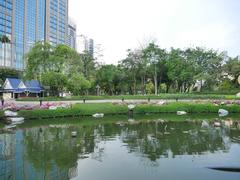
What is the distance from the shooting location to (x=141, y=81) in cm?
6384

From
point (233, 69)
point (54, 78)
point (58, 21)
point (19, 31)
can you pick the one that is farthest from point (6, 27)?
point (233, 69)

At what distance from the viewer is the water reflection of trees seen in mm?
9633

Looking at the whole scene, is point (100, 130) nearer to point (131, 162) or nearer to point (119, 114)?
point (131, 162)

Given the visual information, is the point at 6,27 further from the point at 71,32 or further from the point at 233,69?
the point at 233,69

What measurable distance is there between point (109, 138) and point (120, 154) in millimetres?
3356

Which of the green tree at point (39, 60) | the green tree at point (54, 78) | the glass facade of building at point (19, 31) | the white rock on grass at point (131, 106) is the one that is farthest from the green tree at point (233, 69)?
the glass facade of building at point (19, 31)

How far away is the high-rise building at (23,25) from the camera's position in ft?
284

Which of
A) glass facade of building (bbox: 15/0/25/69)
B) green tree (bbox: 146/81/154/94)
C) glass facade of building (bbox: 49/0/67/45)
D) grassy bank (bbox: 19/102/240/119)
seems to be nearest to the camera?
grassy bank (bbox: 19/102/240/119)

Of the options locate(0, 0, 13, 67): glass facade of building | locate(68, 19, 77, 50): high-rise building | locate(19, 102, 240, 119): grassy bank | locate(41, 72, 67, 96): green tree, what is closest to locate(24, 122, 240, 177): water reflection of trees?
locate(19, 102, 240, 119): grassy bank

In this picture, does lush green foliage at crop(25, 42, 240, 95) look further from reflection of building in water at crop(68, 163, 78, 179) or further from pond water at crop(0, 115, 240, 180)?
reflection of building in water at crop(68, 163, 78, 179)

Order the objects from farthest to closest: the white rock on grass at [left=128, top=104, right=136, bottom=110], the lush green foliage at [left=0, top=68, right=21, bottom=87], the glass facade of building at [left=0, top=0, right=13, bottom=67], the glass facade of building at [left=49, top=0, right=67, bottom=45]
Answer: the glass facade of building at [left=49, top=0, right=67, bottom=45]
the glass facade of building at [left=0, top=0, right=13, bottom=67]
the lush green foliage at [left=0, top=68, right=21, bottom=87]
the white rock on grass at [left=128, top=104, right=136, bottom=110]

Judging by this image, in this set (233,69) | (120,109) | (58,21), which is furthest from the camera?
(58,21)

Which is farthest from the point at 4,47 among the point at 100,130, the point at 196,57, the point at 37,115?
the point at 100,130

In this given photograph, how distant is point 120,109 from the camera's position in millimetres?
24656
